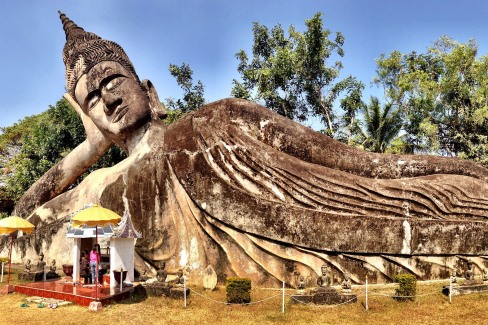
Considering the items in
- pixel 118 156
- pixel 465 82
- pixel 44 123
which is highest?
pixel 465 82

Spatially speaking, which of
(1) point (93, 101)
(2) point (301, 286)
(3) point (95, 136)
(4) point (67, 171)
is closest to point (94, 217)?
(2) point (301, 286)

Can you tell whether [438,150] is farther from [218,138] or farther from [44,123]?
[44,123]

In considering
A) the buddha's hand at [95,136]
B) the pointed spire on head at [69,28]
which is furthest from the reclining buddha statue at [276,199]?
the pointed spire on head at [69,28]

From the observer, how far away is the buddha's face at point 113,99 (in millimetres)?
11547

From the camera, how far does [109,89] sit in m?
11.9

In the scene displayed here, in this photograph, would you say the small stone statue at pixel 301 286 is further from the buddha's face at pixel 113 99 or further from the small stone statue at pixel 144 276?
the buddha's face at pixel 113 99

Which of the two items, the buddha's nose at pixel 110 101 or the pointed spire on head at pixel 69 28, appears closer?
the buddha's nose at pixel 110 101

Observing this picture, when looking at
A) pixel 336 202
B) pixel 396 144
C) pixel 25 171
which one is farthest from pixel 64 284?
pixel 396 144

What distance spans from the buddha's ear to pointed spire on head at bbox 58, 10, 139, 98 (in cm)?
39

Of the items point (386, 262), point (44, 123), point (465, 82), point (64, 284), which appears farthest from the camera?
point (44, 123)

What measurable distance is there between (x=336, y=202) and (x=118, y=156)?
1830 centimetres

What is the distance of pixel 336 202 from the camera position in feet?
30.2

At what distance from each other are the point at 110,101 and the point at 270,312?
6916 mm

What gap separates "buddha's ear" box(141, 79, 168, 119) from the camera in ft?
40.2
